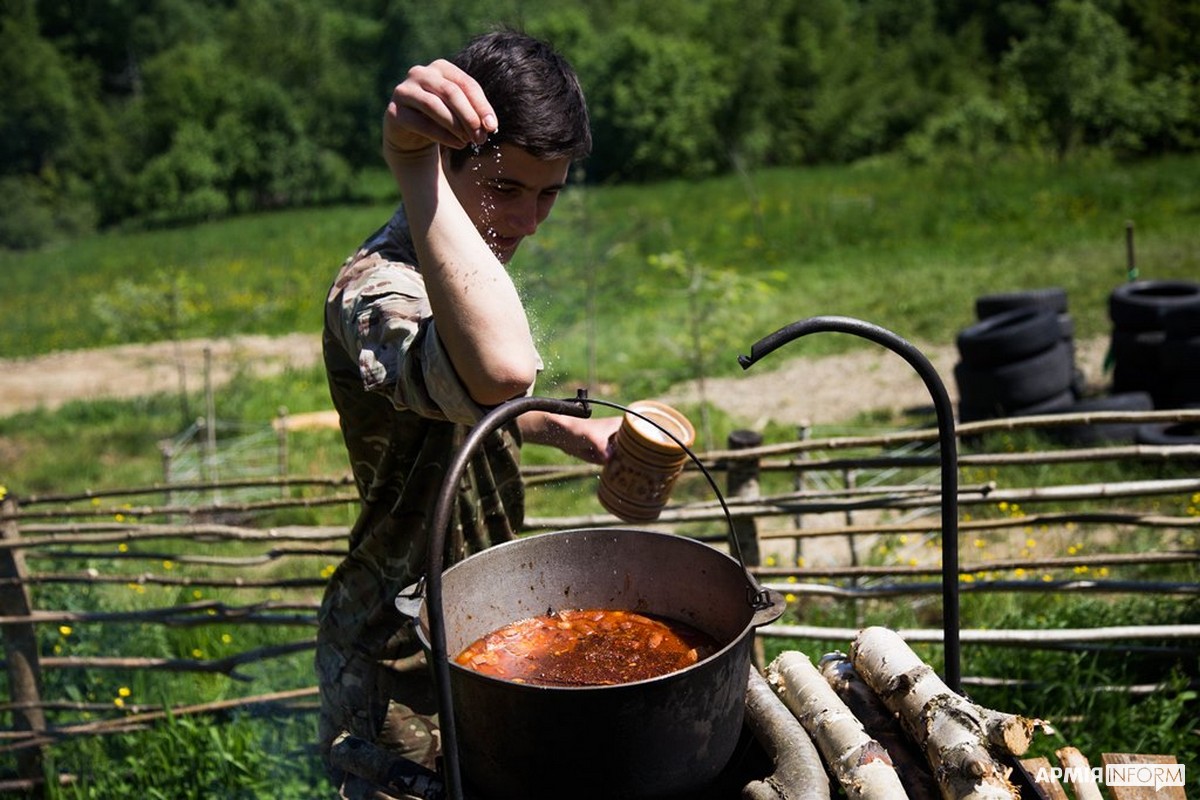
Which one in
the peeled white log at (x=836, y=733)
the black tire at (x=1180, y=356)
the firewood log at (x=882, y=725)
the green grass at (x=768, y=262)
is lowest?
the green grass at (x=768, y=262)

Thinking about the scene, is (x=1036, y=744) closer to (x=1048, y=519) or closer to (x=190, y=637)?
(x=1048, y=519)

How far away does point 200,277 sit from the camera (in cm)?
2425

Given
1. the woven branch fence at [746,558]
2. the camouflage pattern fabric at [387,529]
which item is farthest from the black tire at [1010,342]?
the camouflage pattern fabric at [387,529]

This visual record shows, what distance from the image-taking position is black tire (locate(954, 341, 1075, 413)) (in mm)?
8227

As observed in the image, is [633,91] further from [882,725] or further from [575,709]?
[575,709]

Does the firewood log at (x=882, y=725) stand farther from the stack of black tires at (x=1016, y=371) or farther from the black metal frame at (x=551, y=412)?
the stack of black tires at (x=1016, y=371)

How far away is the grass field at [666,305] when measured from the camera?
168 inches

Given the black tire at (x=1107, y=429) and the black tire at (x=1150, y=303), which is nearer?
the black tire at (x=1107, y=429)

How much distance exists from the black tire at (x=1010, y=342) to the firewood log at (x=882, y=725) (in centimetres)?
627

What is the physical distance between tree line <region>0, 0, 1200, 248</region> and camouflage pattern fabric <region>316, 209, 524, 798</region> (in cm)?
2349

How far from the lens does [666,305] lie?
14969 mm

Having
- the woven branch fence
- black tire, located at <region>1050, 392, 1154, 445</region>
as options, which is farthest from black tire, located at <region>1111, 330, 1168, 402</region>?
the woven branch fence

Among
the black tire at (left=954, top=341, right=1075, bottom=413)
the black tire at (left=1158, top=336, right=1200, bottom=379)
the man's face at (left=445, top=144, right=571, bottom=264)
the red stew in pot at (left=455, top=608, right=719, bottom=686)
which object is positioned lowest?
the black tire at (left=954, top=341, right=1075, bottom=413)

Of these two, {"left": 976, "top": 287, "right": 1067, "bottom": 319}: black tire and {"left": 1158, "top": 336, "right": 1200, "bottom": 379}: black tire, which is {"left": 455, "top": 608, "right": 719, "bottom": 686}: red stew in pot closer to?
{"left": 1158, "top": 336, "right": 1200, "bottom": 379}: black tire
